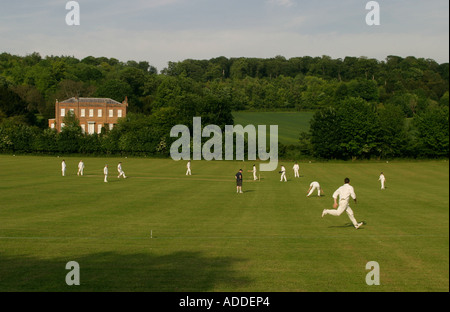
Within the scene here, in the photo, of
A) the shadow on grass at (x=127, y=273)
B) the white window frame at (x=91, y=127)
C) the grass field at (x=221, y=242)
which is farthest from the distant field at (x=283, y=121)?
the shadow on grass at (x=127, y=273)

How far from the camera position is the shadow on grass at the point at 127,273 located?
12.0 metres

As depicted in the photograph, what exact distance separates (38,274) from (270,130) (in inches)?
4679

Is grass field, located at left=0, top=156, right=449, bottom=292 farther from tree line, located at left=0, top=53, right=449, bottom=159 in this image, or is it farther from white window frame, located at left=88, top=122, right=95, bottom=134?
white window frame, located at left=88, top=122, right=95, bottom=134

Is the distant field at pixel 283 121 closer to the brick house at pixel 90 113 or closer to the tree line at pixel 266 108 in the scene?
the tree line at pixel 266 108

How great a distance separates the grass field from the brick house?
94.1m

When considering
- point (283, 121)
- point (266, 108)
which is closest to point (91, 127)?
point (283, 121)

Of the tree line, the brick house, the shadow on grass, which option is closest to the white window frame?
the brick house

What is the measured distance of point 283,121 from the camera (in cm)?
14900

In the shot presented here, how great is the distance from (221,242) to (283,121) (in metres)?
132

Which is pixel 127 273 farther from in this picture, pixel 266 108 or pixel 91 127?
pixel 266 108
